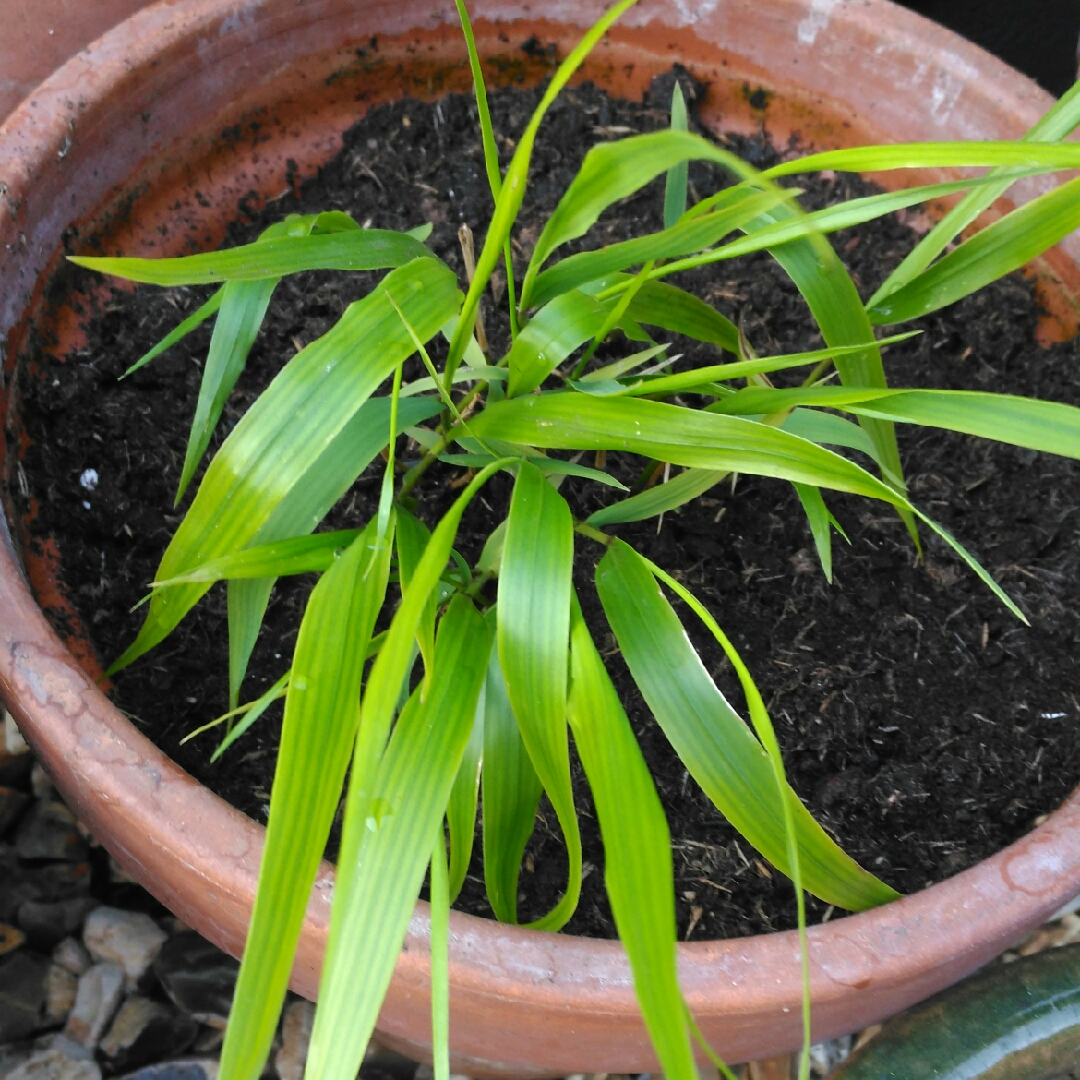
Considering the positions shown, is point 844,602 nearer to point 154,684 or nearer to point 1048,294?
point 1048,294

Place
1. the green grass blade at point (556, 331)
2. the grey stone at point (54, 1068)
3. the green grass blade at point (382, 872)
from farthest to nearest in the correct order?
the grey stone at point (54, 1068) → the green grass blade at point (556, 331) → the green grass blade at point (382, 872)

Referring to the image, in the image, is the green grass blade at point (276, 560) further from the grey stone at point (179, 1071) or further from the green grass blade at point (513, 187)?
the grey stone at point (179, 1071)

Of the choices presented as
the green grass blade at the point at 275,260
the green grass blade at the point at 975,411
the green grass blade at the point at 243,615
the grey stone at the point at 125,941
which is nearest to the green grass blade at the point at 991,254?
the green grass blade at the point at 975,411

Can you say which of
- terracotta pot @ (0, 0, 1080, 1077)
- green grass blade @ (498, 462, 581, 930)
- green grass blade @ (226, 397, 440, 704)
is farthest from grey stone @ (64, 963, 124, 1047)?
green grass blade @ (498, 462, 581, 930)

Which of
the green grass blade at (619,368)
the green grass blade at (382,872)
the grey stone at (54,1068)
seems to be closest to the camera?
the green grass blade at (382,872)

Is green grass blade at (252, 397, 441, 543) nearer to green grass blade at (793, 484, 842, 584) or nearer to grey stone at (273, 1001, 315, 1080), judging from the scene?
green grass blade at (793, 484, 842, 584)
